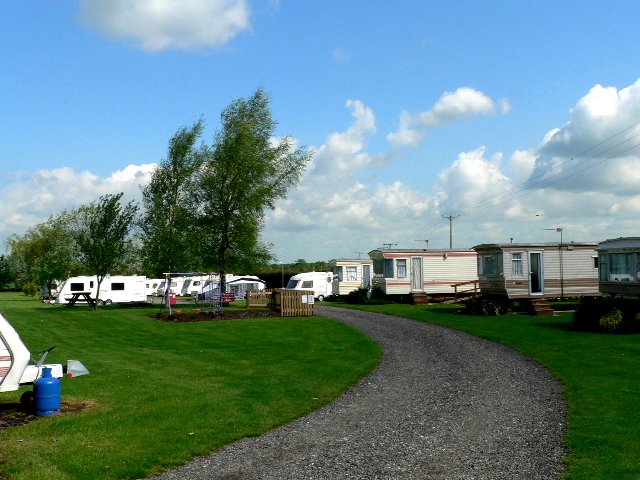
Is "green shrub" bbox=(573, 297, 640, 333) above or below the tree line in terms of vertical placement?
below

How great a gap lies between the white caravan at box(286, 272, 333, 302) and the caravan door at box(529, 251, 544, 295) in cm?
1852

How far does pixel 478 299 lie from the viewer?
100ft

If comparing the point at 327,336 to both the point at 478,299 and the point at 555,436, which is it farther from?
the point at 555,436

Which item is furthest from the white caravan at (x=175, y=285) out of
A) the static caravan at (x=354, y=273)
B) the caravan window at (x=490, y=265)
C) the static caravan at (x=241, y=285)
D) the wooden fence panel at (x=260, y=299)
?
the caravan window at (x=490, y=265)

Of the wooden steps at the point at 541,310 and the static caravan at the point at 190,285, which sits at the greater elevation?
the static caravan at the point at 190,285

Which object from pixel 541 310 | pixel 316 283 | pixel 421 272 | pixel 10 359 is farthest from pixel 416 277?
pixel 10 359

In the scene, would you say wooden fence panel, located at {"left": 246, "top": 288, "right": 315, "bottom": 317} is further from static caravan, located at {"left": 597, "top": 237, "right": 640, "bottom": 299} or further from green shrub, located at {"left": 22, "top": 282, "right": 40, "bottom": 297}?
green shrub, located at {"left": 22, "top": 282, "right": 40, "bottom": 297}

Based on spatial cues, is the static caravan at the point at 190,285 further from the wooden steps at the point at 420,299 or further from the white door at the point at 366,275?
the wooden steps at the point at 420,299

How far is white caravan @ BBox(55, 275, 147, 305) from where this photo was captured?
47844mm

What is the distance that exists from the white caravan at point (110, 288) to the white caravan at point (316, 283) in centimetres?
1149

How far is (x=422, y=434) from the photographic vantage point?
9133 millimetres


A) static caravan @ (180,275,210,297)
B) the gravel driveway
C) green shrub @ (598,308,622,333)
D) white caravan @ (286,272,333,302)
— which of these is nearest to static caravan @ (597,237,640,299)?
green shrub @ (598,308,622,333)

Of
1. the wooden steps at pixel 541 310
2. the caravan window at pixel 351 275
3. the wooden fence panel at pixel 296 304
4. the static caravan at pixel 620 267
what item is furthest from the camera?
the caravan window at pixel 351 275

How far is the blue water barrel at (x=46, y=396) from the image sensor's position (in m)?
10.1
